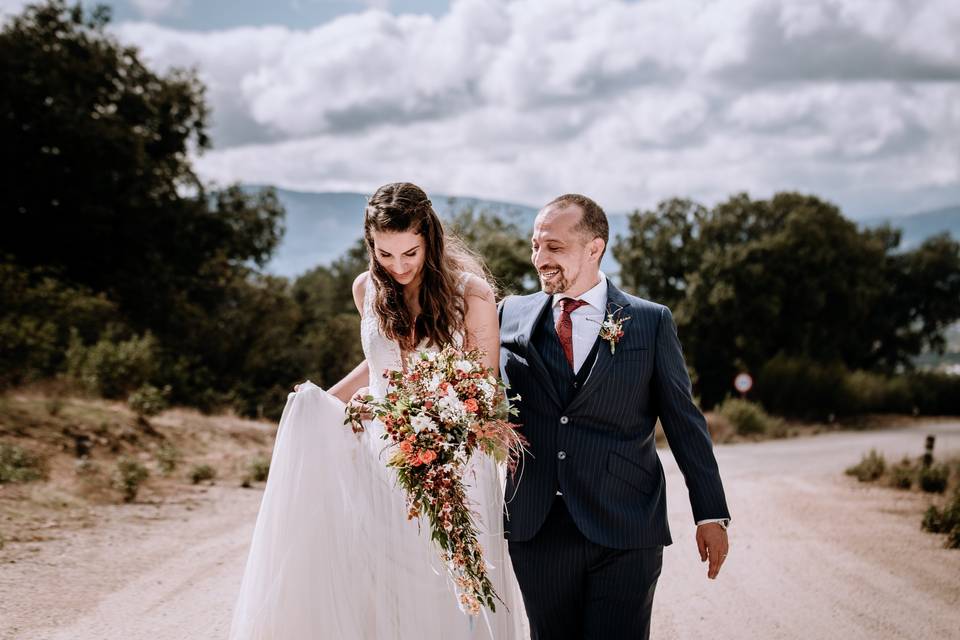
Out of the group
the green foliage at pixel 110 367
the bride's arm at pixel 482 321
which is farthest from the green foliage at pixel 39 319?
the bride's arm at pixel 482 321

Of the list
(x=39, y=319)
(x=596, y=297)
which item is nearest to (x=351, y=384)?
(x=596, y=297)

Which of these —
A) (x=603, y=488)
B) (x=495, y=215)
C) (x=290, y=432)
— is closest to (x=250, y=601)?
(x=290, y=432)

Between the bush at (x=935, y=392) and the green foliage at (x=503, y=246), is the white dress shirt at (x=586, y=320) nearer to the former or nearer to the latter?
the green foliage at (x=503, y=246)

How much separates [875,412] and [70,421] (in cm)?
3389

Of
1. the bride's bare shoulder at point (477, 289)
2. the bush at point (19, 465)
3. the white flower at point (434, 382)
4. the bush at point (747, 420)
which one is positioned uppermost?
the bride's bare shoulder at point (477, 289)

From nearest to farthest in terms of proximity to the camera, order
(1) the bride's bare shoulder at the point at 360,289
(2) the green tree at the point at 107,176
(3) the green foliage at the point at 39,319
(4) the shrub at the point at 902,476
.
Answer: (1) the bride's bare shoulder at the point at 360,289 → (4) the shrub at the point at 902,476 → (3) the green foliage at the point at 39,319 → (2) the green tree at the point at 107,176

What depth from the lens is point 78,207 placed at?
23219mm

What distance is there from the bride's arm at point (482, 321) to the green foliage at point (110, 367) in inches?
594

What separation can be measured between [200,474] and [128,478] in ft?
4.99

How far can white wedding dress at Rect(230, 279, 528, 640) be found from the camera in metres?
3.47

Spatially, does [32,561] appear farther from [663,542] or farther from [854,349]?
[854,349]

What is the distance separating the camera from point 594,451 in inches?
129

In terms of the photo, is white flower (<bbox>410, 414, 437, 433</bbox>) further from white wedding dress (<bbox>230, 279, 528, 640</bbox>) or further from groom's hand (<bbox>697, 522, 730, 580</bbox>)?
groom's hand (<bbox>697, 522, 730, 580</bbox>)

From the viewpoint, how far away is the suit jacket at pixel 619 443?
326 cm
